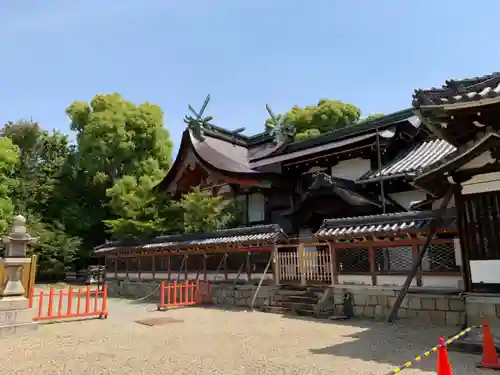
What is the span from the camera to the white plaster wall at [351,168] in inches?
705

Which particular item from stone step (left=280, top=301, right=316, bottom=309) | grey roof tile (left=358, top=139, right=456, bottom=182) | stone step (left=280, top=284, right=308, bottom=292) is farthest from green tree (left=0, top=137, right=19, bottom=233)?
grey roof tile (left=358, top=139, right=456, bottom=182)

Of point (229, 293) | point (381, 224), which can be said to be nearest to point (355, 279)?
point (381, 224)

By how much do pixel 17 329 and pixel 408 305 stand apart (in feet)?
36.4

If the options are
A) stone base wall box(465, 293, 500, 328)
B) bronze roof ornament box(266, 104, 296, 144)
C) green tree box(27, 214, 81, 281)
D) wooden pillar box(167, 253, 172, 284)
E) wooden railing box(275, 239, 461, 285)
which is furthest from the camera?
green tree box(27, 214, 81, 281)

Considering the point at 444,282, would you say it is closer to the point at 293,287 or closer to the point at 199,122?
the point at 293,287

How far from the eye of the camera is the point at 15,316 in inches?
414

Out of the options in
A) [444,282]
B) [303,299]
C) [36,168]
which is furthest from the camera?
[36,168]

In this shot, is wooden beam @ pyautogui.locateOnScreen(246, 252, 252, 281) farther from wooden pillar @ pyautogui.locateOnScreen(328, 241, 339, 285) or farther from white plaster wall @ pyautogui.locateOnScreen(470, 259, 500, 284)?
white plaster wall @ pyautogui.locateOnScreen(470, 259, 500, 284)

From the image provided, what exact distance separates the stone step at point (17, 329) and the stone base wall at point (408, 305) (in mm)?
9326

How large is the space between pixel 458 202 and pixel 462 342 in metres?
3.12

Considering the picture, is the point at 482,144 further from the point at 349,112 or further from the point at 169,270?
the point at 349,112

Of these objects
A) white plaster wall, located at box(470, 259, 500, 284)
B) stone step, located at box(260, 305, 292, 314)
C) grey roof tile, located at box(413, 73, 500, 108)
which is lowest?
stone step, located at box(260, 305, 292, 314)

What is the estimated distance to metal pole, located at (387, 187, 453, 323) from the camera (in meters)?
9.07

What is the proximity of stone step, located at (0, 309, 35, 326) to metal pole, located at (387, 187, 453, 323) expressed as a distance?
10.3m
